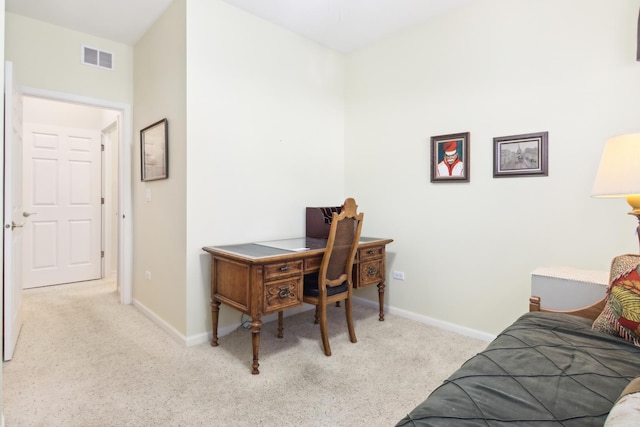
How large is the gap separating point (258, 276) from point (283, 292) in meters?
0.24

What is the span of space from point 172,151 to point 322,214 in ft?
4.57

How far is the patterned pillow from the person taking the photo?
4.37 ft

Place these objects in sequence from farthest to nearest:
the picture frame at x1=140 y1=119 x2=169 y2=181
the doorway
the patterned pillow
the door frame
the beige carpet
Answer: the doorway < the door frame < the picture frame at x1=140 y1=119 x2=169 y2=181 < the beige carpet < the patterned pillow

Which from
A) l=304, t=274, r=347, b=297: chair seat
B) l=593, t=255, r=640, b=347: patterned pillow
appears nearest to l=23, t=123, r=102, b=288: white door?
l=304, t=274, r=347, b=297: chair seat

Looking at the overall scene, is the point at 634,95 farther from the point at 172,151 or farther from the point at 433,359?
the point at 172,151

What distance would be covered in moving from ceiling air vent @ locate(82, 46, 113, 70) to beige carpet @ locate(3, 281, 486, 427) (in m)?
2.42

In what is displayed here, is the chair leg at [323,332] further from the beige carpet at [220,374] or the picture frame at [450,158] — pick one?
the picture frame at [450,158]

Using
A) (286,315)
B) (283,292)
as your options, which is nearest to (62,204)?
(286,315)

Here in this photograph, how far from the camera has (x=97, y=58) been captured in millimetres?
3246

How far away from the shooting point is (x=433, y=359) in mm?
2355

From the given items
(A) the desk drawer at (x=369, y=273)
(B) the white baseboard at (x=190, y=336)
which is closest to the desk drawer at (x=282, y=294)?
(A) the desk drawer at (x=369, y=273)

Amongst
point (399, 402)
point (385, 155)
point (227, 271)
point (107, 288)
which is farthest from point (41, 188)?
point (399, 402)

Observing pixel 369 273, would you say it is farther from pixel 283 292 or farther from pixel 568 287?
pixel 568 287

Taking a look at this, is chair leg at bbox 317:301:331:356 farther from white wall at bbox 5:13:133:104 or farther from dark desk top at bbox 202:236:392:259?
white wall at bbox 5:13:133:104
